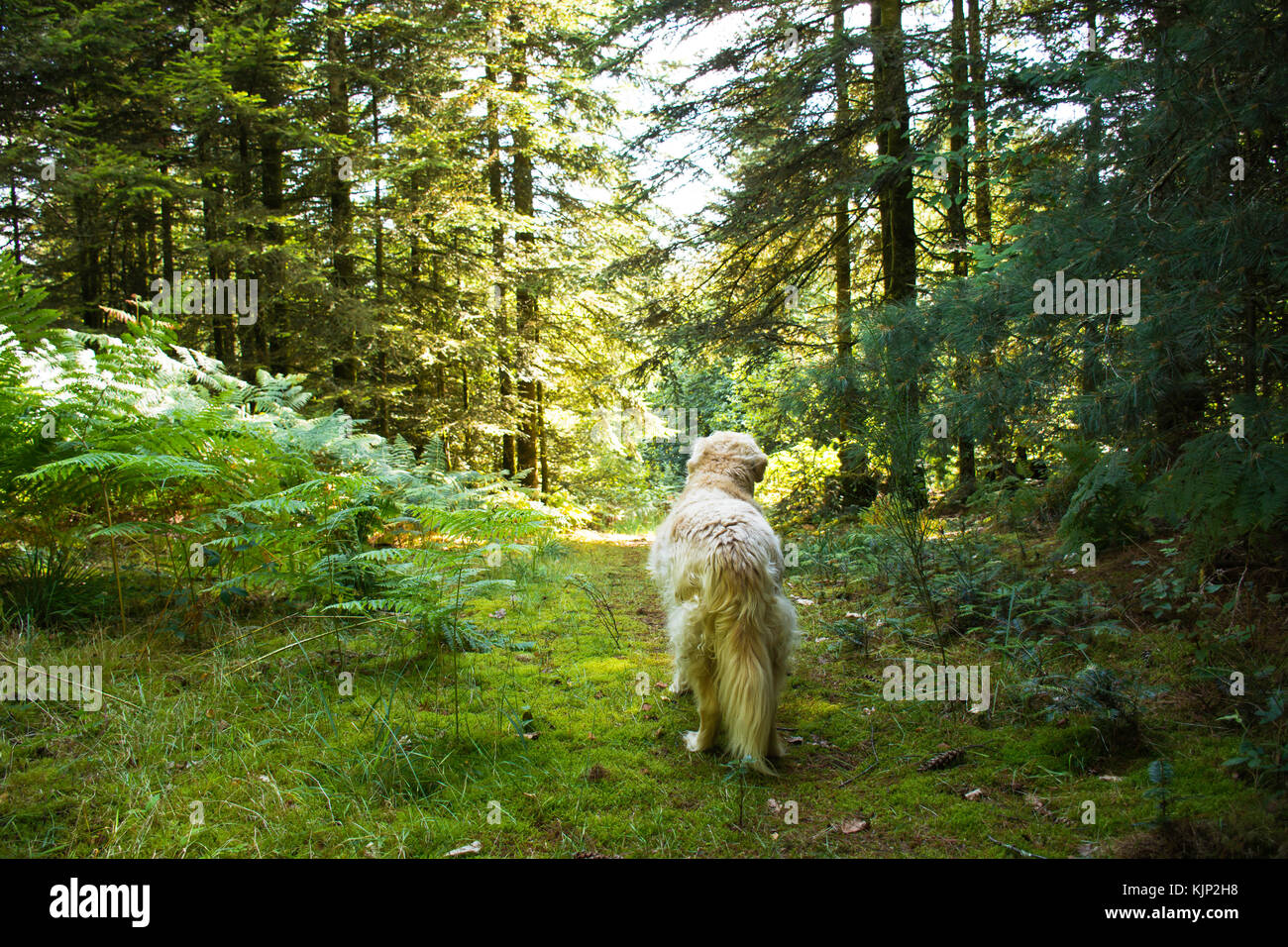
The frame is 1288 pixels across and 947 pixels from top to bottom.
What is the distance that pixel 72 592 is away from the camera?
4.20 meters

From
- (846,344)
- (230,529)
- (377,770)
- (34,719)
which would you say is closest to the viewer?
(377,770)

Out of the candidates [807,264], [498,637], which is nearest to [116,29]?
[807,264]

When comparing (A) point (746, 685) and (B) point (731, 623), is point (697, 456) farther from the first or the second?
(A) point (746, 685)

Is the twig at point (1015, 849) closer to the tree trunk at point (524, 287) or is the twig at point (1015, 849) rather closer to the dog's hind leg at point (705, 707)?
the dog's hind leg at point (705, 707)

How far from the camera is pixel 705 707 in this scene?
3.18 m

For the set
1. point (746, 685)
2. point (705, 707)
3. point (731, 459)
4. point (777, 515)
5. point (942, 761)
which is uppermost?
point (731, 459)

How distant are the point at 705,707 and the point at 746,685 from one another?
1.16 feet

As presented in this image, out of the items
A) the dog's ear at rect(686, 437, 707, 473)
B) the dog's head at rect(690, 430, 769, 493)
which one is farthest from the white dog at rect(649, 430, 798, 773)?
the dog's ear at rect(686, 437, 707, 473)

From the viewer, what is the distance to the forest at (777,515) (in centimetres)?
255

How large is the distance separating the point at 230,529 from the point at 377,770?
8.53 feet

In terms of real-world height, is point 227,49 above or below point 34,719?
above

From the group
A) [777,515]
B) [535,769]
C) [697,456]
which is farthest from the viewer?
[777,515]

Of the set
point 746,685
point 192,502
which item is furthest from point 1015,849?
point 192,502

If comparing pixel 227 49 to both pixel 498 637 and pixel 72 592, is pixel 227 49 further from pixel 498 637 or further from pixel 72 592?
pixel 498 637
